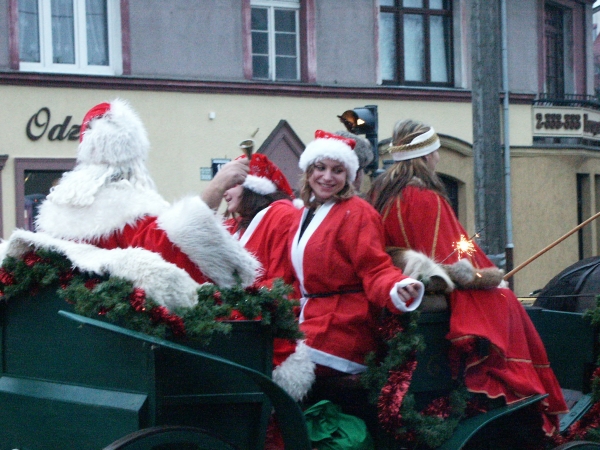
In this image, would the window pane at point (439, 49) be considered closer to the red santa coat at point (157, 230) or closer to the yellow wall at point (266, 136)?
the yellow wall at point (266, 136)

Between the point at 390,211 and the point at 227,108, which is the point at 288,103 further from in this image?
the point at 390,211

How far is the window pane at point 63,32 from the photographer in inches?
515

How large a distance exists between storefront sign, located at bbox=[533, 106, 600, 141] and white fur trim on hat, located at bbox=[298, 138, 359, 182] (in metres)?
13.2

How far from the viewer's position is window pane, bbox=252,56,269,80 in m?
14.5

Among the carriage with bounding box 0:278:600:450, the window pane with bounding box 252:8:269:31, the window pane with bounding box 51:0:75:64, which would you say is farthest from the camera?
the window pane with bounding box 252:8:269:31

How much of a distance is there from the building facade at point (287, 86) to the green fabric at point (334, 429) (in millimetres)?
8118

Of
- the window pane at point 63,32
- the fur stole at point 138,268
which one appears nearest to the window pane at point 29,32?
the window pane at point 63,32

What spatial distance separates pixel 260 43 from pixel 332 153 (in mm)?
10627

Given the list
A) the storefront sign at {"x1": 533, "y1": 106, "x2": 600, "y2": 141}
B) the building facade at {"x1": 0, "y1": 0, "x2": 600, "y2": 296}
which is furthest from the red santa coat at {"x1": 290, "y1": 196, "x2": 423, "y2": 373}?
the storefront sign at {"x1": 533, "y1": 106, "x2": 600, "y2": 141}

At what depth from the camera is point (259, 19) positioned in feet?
47.3

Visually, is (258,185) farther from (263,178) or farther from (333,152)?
(333,152)

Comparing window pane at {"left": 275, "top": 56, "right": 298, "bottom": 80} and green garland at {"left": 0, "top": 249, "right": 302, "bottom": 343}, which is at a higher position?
window pane at {"left": 275, "top": 56, "right": 298, "bottom": 80}

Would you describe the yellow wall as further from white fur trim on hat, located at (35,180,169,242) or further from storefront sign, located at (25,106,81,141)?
white fur trim on hat, located at (35,180,169,242)

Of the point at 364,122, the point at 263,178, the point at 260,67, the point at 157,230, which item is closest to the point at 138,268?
the point at 157,230
